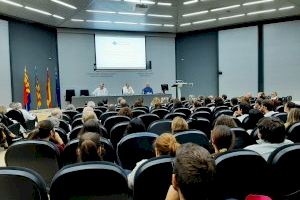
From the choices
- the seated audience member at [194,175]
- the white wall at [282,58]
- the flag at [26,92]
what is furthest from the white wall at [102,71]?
the seated audience member at [194,175]

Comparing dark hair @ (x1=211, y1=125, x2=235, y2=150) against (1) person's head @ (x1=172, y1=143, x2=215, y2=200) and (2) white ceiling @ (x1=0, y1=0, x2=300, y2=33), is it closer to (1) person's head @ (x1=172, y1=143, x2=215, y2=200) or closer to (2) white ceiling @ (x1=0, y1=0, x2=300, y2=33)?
(1) person's head @ (x1=172, y1=143, x2=215, y2=200)

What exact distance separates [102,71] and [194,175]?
16.6m

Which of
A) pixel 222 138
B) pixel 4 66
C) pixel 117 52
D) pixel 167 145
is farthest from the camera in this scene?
pixel 117 52

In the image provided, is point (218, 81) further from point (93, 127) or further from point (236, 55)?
point (93, 127)

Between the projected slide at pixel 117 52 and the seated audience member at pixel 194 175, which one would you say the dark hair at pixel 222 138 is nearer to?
the seated audience member at pixel 194 175

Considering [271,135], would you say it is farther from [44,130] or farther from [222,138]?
[44,130]

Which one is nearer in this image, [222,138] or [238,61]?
[222,138]

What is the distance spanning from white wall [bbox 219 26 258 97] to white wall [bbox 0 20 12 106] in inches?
436

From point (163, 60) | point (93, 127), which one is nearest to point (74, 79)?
point (163, 60)

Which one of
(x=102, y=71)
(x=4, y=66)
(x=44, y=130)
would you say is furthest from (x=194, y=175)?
(x=102, y=71)

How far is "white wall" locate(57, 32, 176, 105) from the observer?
54.9 ft

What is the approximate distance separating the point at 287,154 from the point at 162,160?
962 mm

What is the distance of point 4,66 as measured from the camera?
13.1 metres

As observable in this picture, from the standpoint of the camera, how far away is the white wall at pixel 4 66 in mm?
12952
